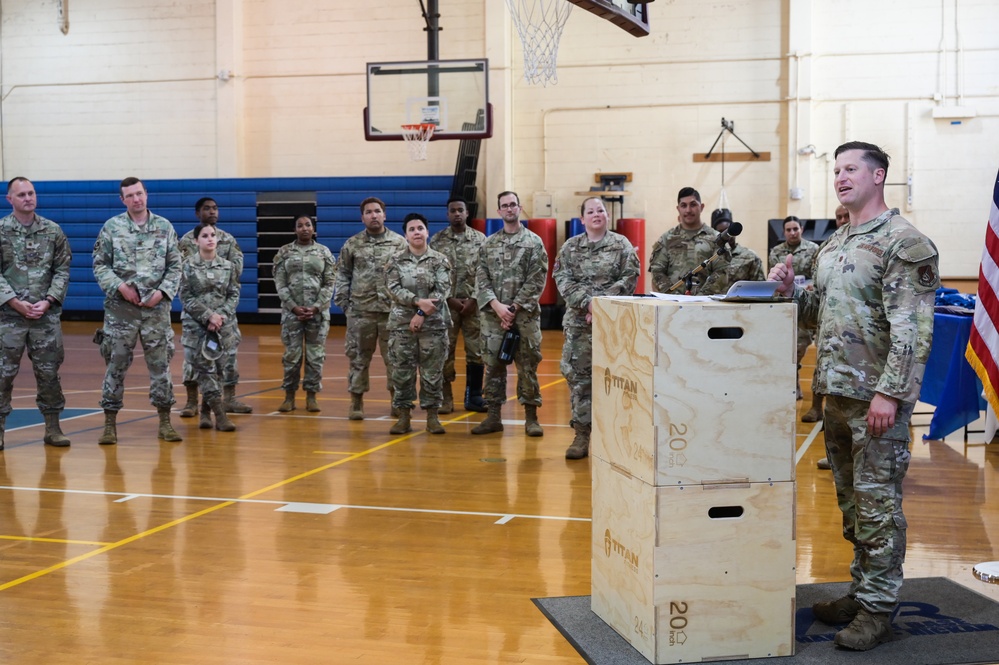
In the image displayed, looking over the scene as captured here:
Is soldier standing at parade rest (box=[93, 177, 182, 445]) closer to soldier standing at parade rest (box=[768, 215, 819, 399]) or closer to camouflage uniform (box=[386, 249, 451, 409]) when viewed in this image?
camouflage uniform (box=[386, 249, 451, 409])

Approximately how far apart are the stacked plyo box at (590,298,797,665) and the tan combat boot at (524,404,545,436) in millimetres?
4314

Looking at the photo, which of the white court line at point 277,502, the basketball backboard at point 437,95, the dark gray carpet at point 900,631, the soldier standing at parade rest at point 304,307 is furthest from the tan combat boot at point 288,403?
the dark gray carpet at point 900,631

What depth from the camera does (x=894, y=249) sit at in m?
3.64

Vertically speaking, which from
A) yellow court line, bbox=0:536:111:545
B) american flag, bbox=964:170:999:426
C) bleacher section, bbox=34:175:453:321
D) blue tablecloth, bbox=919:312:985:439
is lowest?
yellow court line, bbox=0:536:111:545

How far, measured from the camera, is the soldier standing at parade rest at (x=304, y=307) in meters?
9.23

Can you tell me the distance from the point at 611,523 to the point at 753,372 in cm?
79

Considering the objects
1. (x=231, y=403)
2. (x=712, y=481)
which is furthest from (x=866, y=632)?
(x=231, y=403)

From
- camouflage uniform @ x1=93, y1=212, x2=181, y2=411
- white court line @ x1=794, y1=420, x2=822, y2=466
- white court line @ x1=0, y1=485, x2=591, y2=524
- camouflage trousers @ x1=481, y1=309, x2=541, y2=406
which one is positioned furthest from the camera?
camouflage trousers @ x1=481, y1=309, x2=541, y2=406

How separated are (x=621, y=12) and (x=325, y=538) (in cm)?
401

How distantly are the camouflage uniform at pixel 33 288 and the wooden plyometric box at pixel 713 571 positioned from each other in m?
5.25

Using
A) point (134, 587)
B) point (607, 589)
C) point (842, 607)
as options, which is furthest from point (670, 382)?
point (134, 587)

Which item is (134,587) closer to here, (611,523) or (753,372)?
(611,523)

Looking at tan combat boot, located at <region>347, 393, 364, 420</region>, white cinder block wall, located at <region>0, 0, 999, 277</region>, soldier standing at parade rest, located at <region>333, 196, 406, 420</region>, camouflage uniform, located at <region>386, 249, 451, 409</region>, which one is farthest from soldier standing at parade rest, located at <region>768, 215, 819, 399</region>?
white cinder block wall, located at <region>0, 0, 999, 277</region>

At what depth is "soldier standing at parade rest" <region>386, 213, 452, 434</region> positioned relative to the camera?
7.98m
